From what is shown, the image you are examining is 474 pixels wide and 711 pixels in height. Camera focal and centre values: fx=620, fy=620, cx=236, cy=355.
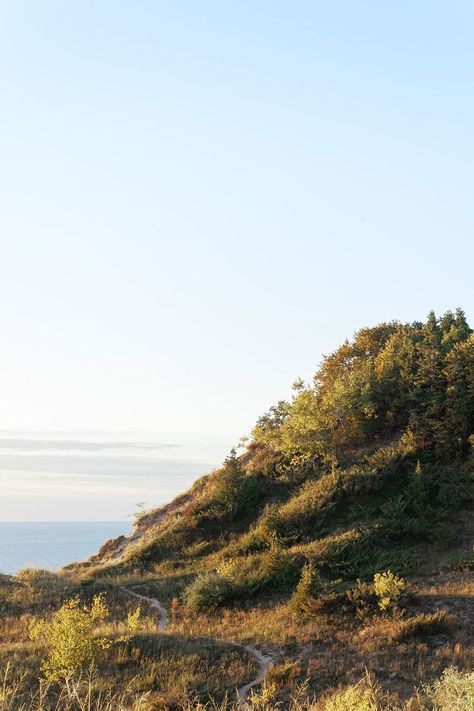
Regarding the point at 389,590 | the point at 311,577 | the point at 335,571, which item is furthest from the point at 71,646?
the point at 335,571

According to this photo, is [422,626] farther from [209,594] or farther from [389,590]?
[209,594]

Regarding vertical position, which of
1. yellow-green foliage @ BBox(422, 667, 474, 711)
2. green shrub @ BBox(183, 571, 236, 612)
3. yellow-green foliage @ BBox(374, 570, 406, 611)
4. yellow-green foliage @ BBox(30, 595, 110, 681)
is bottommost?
green shrub @ BBox(183, 571, 236, 612)

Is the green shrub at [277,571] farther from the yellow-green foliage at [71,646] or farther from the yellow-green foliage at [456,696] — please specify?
the yellow-green foliage at [456,696]

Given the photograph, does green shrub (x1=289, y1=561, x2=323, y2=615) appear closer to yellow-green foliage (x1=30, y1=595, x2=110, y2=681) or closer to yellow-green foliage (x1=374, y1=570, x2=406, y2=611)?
yellow-green foliage (x1=374, y1=570, x2=406, y2=611)

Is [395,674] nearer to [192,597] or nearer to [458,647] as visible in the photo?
[458,647]

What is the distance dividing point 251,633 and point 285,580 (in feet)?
24.5

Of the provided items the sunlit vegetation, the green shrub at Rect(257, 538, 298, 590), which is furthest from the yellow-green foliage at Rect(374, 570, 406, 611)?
the green shrub at Rect(257, 538, 298, 590)

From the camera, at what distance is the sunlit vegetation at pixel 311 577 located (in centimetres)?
1619

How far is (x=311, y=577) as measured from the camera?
24781 millimetres

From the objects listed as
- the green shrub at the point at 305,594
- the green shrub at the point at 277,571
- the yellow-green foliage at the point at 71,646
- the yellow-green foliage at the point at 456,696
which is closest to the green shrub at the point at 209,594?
the green shrub at the point at 277,571

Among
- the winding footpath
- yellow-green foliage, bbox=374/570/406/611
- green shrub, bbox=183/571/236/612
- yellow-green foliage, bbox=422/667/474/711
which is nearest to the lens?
yellow-green foliage, bbox=422/667/474/711

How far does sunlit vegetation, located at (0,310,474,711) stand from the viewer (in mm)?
16188

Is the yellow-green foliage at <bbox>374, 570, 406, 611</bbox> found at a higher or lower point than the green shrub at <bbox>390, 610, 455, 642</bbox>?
higher

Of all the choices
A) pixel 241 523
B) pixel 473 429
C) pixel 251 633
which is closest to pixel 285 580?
pixel 251 633
